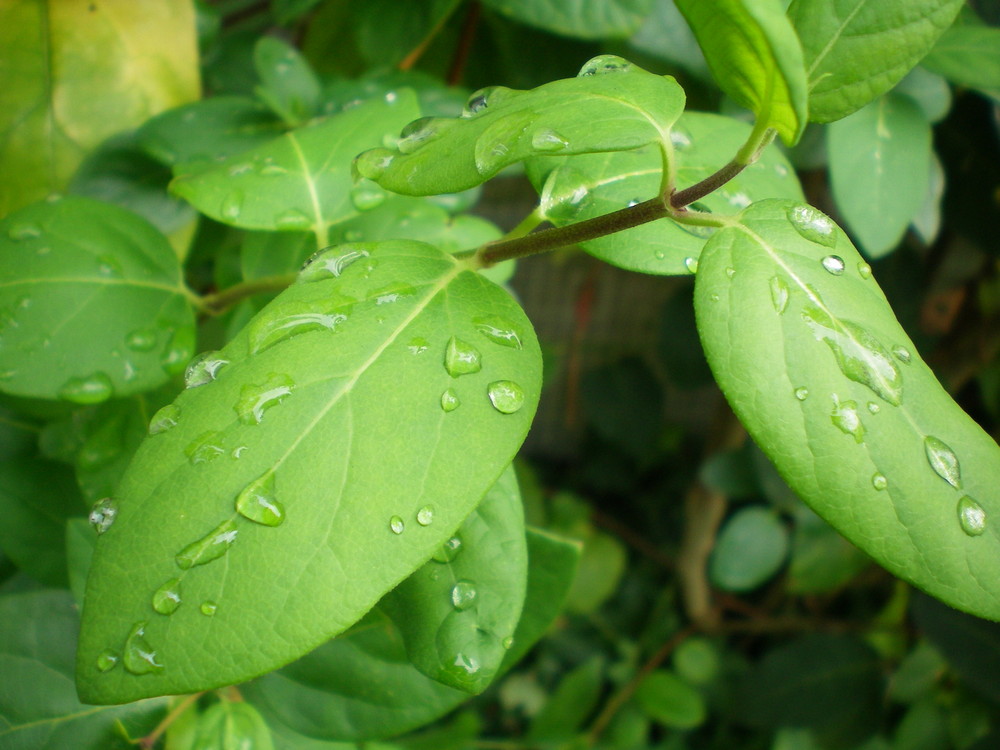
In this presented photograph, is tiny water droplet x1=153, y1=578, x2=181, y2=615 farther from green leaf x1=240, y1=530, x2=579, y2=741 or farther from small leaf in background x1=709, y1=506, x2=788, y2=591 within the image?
small leaf in background x1=709, y1=506, x2=788, y2=591

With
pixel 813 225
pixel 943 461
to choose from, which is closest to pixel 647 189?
pixel 813 225

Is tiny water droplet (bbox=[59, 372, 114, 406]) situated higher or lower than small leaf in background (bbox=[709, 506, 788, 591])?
higher

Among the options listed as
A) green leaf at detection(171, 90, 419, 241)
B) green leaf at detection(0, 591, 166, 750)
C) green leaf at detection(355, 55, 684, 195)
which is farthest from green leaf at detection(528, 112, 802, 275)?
green leaf at detection(0, 591, 166, 750)

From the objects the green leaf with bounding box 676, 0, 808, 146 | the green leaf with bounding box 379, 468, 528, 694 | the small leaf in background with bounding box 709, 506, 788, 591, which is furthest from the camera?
the small leaf in background with bounding box 709, 506, 788, 591

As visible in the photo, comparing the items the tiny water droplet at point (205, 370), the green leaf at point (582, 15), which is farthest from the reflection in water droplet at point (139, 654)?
the green leaf at point (582, 15)

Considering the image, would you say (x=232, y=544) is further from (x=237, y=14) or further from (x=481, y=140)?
(x=237, y=14)

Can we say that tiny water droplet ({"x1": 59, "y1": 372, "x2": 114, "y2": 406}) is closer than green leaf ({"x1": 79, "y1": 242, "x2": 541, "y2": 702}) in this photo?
No
